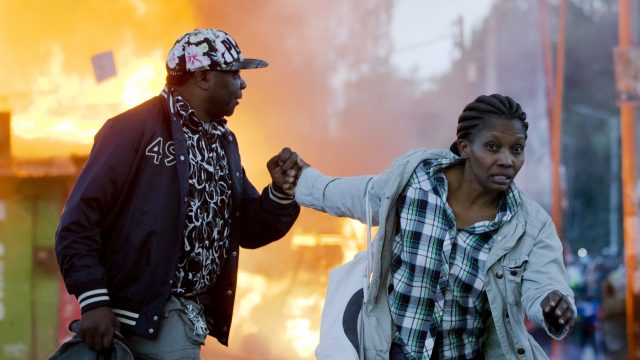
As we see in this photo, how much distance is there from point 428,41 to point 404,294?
5484mm

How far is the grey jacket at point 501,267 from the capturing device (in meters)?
2.85

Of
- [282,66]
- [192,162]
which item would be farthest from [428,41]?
[192,162]

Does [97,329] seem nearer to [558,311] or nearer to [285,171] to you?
[285,171]

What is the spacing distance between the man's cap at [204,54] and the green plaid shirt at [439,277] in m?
0.86

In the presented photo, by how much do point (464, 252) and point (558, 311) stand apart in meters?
0.37

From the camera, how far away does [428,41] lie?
820 centimetres

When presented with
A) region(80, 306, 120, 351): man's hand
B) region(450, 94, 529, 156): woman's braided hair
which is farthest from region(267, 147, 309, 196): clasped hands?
region(80, 306, 120, 351): man's hand

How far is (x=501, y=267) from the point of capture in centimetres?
286

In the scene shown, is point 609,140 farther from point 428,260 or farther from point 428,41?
point 428,260

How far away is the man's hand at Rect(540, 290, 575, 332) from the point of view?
8.77 feet

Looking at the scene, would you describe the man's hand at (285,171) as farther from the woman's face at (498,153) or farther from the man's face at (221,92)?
the woman's face at (498,153)

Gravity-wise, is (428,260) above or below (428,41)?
below

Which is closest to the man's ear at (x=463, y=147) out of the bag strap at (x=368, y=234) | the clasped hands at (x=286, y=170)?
the bag strap at (x=368, y=234)

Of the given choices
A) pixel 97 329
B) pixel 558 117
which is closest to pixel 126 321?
pixel 97 329
